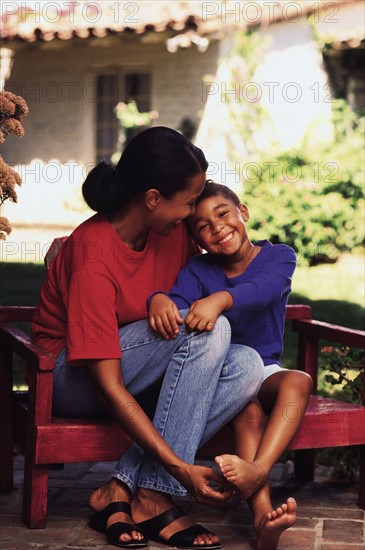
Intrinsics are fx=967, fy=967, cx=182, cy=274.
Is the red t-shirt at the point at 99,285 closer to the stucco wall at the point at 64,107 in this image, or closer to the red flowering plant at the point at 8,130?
the red flowering plant at the point at 8,130

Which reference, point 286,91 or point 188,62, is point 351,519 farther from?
point 188,62

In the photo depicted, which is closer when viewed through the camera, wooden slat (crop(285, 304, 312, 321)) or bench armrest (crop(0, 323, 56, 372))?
bench armrest (crop(0, 323, 56, 372))

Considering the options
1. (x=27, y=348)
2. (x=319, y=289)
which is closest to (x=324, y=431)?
(x=27, y=348)

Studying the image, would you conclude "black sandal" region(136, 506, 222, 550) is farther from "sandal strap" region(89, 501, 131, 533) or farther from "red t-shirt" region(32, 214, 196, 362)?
"red t-shirt" region(32, 214, 196, 362)

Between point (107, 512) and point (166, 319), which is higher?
point (166, 319)

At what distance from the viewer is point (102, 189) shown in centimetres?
312

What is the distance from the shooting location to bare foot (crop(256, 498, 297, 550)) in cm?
278

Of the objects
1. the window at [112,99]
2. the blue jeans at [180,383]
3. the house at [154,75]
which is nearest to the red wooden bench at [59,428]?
the blue jeans at [180,383]

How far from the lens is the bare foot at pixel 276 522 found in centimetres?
278

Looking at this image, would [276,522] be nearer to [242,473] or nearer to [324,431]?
[242,473]

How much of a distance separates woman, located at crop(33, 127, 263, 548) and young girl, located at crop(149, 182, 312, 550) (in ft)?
0.23

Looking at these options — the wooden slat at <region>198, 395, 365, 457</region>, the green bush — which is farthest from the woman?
the green bush

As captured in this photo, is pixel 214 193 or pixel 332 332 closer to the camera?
pixel 214 193

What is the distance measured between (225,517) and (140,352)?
2.31 feet
